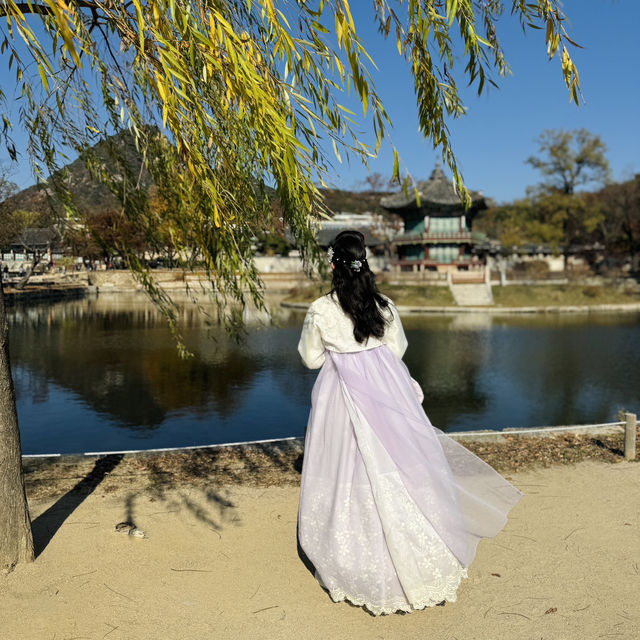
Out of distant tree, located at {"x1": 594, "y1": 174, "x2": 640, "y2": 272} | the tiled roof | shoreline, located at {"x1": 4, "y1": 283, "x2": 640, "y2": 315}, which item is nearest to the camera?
shoreline, located at {"x1": 4, "y1": 283, "x2": 640, "y2": 315}

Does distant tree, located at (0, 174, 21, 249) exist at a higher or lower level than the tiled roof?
lower

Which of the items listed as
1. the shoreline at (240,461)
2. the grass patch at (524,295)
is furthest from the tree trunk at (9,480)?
the grass patch at (524,295)

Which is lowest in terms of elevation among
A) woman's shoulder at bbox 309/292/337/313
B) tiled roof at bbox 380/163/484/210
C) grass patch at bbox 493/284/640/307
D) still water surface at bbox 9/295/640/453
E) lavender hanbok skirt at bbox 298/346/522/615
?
still water surface at bbox 9/295/640/453

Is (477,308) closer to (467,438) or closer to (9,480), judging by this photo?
(467,438)

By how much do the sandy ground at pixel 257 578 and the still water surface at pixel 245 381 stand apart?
5.22 ft

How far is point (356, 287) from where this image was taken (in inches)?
108

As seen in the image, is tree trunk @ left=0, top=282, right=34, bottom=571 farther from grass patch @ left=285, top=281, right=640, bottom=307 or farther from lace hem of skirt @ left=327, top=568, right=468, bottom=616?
grass patch @ left=285, top=281, right=640, bottom=307

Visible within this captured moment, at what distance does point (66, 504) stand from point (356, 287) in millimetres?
2417

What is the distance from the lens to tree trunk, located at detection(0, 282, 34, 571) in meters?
2.75

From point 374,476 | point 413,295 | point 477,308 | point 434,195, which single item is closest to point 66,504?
point 374,476

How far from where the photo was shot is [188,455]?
4.85 m

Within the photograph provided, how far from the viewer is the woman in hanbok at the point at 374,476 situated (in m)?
2.52

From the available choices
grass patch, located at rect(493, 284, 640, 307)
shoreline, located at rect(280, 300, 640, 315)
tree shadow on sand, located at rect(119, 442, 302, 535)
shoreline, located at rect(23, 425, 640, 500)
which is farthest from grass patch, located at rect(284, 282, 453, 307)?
tree shadow on sand, located at rect(119, 442, 302, 535)

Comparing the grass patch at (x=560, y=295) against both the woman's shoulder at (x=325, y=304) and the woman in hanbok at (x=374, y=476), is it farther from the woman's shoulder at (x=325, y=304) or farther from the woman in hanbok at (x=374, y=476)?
the woman's shoulder at (x=325, y=304)
